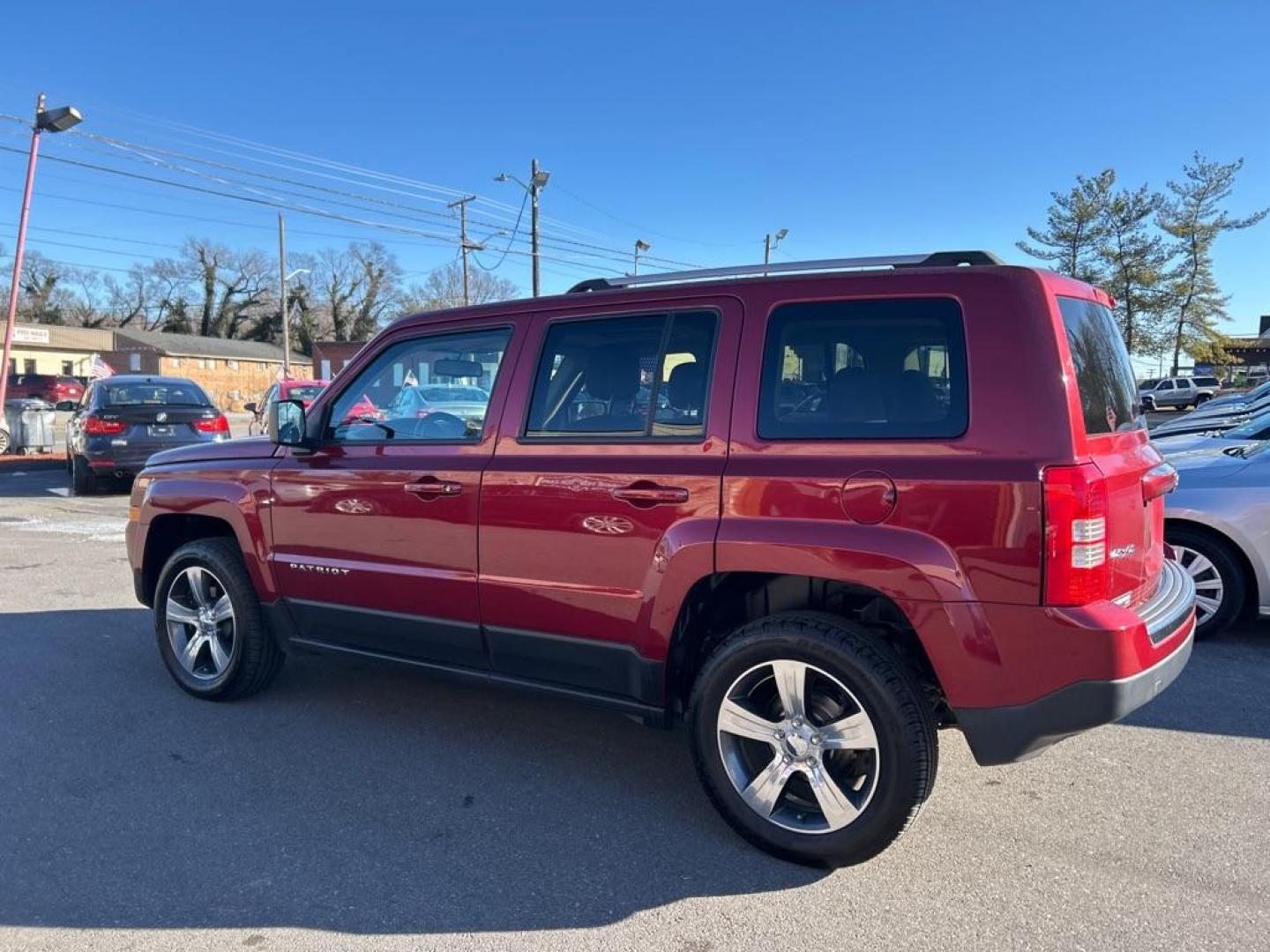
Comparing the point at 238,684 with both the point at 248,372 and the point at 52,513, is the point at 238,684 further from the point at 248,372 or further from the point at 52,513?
the point at 248,372

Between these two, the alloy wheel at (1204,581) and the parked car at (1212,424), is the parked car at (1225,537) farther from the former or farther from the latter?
the parked car at (1212,424)

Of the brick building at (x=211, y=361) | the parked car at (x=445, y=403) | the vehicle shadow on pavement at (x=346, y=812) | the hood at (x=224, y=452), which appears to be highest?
the brick building at (x=211, y=361)

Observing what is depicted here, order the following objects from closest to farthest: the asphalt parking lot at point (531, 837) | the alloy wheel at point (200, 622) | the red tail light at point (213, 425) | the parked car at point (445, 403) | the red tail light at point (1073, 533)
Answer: the red tail light at point (1073, 533) < the asphalt parking lot at point (531, 837) < the parked car at point (445, 403) < the alloy wheel at point (200, 622) < the red tail light at point (213, 425)

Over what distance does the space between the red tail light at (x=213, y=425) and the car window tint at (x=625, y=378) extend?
10380 millimetres

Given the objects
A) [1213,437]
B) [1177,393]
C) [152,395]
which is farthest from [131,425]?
[1177,393]

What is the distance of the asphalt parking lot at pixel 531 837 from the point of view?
2.64m

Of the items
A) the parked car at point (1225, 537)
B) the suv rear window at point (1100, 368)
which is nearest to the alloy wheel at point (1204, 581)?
the parked car at point (1225, 537)

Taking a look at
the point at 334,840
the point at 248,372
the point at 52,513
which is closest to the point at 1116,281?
the point at 52,513

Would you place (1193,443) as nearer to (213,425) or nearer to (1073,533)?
(1073,533)

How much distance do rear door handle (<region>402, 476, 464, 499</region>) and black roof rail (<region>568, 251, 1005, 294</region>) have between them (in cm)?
100

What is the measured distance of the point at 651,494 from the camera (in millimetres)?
3125

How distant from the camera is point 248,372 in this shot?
6644 centimetres

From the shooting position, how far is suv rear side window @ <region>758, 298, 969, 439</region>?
9.13ft

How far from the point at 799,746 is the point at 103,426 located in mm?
12029
